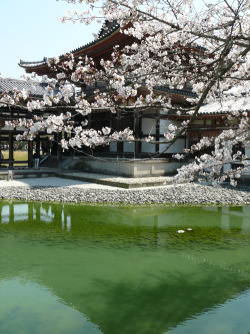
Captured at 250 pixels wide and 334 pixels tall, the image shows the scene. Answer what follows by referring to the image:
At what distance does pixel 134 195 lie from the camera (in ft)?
42.3

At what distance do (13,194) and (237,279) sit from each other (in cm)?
997

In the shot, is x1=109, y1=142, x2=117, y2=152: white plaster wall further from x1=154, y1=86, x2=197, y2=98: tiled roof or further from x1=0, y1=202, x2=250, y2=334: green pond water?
x1=0, y1=202, x2=250, y2=334: green pond water

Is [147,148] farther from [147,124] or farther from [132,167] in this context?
[132,167]

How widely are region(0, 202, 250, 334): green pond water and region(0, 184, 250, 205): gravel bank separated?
78.9 inches

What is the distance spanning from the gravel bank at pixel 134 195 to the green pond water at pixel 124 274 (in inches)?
78.9

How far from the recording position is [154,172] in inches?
689

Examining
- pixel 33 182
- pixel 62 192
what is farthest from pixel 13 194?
pixel 33 182

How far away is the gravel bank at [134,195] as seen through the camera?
483 inches

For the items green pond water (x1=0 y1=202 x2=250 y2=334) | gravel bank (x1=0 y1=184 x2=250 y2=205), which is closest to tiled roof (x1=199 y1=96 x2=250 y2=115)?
gravel bank (x1=0 y1=184 x2=250 y2=205)

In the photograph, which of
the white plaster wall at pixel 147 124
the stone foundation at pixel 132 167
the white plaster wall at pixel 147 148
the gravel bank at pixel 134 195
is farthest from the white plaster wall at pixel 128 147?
the gravel bank at pixel 134 195

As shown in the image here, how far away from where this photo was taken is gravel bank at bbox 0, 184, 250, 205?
40.2 feet

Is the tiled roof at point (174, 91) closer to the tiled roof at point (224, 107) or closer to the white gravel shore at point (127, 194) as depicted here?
the tiled roof at point (224, 107)

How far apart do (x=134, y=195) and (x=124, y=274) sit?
6.93 meters

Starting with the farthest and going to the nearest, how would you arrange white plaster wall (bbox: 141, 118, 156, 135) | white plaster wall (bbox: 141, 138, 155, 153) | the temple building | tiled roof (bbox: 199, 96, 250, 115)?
white plaster wall (bbox: 141, 118, 156, 135), white plaster wall (bbox: 141, 138, 155, 153), the temple building, tiled roof (bbox: 199, 96, 250, 115)
